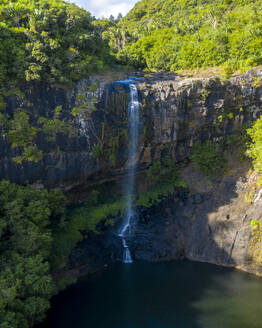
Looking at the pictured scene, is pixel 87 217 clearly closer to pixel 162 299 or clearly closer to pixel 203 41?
pixel 162 299

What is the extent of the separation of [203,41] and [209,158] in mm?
13431

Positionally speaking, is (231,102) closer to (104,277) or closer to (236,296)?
(236,296)

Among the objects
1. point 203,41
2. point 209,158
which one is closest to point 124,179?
point 209,158

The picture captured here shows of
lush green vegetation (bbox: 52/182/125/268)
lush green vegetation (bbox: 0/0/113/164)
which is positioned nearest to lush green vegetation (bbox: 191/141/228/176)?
lush green vegetation (bbox: 52/182/125/268)

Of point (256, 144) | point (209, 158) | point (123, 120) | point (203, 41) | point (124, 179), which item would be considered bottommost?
point (124, 179)

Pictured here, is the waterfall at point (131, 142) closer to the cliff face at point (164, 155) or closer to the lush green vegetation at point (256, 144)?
the cliff face at point (164, 155)

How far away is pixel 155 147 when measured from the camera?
2553 cm

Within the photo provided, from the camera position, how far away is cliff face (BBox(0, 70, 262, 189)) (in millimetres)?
21906

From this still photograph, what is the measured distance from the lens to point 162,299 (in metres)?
18.1

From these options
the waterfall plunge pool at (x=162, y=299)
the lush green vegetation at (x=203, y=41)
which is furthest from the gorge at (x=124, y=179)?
the lush green vegetation at (x=203, y=41)

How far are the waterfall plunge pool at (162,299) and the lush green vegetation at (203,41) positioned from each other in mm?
18062

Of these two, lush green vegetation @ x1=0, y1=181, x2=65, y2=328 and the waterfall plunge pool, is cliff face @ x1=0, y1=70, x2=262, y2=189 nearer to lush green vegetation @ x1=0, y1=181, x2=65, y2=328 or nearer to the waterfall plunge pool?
lush green vegetation @ x1=0, y1=181, x2=65, y2=328

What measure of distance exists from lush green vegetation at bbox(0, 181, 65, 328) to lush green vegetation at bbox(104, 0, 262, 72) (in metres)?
19.6

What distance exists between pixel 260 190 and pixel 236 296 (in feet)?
27.6
